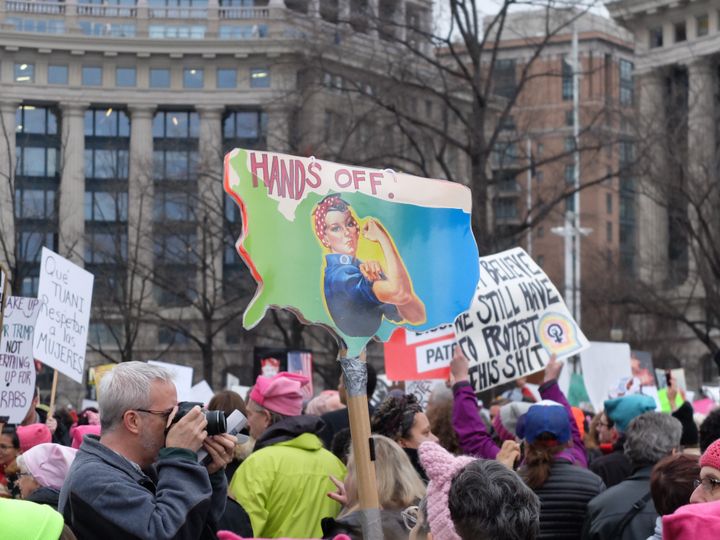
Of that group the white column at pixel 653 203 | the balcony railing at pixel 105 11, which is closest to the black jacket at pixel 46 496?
the white column at pixel 653 203

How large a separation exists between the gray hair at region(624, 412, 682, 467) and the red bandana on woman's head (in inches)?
86.6

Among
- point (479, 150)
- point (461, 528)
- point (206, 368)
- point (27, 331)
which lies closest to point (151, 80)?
point (206, 368)

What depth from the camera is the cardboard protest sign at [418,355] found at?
34.0 ft

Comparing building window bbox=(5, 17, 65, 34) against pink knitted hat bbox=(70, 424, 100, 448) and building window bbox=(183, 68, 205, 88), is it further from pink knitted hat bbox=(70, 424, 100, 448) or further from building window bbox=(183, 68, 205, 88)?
pink knitted hat bbox=(70, 424, 100, 448)

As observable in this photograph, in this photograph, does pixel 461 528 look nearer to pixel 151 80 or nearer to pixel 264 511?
pixel 264 511

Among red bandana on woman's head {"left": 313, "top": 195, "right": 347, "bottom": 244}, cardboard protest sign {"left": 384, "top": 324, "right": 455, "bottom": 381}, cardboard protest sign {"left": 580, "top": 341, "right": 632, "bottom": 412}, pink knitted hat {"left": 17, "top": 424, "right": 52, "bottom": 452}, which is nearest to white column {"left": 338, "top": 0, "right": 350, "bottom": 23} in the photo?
cardboard protest sign {"left": 580, "top": 341, "right": 632, "bottom": 412}

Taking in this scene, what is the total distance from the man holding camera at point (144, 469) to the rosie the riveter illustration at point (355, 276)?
95 centimetres

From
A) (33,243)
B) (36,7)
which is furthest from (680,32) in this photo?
(33,243)

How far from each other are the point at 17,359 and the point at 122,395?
501 cm

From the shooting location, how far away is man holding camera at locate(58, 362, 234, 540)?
499 centimetres

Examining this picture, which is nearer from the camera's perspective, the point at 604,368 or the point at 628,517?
the point at 628,517

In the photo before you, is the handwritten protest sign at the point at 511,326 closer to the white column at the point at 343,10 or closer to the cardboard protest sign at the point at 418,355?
the cardboard protest sign at the point at 418,355

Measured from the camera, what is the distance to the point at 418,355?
1049 centimetres

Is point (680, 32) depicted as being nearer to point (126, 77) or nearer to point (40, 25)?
point (126, 77)
